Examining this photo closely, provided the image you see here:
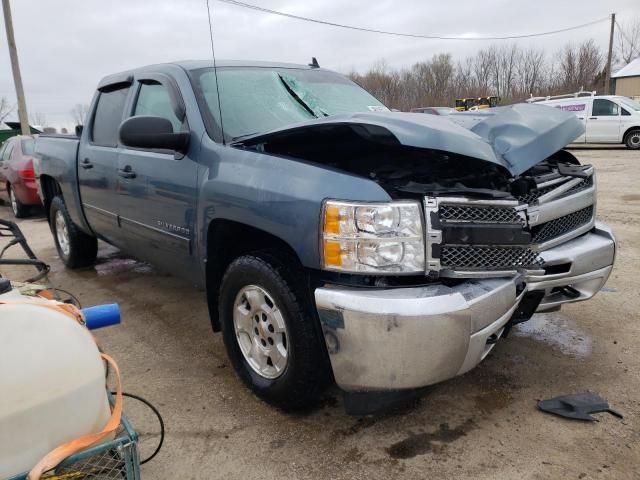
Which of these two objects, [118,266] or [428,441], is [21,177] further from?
[428,441]

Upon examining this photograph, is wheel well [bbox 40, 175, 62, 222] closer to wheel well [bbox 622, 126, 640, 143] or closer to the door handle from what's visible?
the door handle

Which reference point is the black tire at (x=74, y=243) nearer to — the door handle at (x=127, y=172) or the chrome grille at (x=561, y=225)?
the door handle at (x=127, y=172)

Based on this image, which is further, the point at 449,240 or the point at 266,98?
the point at 266,98

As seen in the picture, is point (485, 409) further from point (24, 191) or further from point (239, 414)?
point (24, 191)

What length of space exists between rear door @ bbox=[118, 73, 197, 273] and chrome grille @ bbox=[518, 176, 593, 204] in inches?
70.2

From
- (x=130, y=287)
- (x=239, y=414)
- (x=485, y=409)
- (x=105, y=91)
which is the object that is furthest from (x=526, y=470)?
(x=105, y=91)

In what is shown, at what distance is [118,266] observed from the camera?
5.80 m

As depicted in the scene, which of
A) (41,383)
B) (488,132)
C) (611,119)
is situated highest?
(488,132)

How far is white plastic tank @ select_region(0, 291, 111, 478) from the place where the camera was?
1548 mm

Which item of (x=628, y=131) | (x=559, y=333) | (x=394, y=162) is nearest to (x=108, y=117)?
(x=394, y=162)

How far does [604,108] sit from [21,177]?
16.6 m

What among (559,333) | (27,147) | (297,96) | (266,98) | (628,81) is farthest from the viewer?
(628,81)

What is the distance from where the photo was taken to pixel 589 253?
283 centimetres

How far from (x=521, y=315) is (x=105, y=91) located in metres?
3.85
